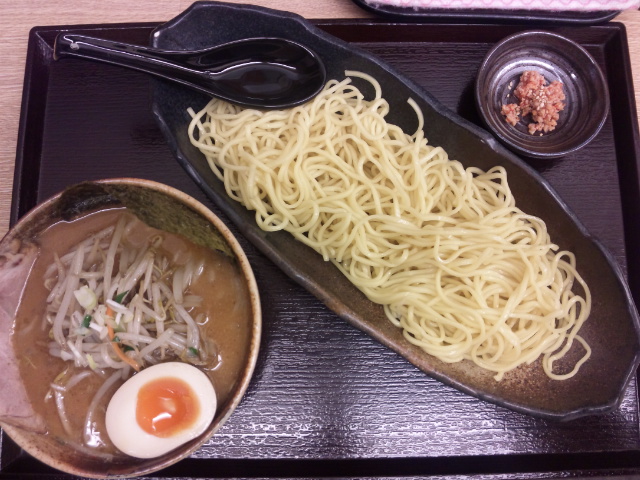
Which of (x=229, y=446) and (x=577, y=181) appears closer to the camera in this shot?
(x=229, y=446)

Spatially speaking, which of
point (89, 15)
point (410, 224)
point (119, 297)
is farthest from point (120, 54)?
point (410, 224)

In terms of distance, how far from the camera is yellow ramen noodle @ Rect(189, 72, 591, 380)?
166 centimetres

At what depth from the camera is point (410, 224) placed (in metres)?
1.69

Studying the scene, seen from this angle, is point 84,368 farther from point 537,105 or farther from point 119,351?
point 537,105

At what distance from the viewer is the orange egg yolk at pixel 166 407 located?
4.63 ft

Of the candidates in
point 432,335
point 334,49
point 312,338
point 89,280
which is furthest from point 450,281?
point 89,280

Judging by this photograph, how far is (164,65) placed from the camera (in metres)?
1.70

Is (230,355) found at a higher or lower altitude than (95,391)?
higher

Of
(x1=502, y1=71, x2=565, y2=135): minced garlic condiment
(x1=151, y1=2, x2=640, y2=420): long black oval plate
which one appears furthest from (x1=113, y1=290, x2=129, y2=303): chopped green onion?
(x1=502, y1=71, x2=565, y2=135): minced garlic condiment

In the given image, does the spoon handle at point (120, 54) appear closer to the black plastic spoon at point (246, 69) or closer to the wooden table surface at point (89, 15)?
the black plastic spoon at point (246, 69)

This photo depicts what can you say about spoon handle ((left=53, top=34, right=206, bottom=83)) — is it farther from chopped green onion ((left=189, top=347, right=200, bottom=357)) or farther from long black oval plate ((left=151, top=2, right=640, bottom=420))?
chopped green onion ((left=189, top=347, right=200, bottom=357))

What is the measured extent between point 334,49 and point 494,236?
0.99 metres

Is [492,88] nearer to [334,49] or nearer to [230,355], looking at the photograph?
[334,49]

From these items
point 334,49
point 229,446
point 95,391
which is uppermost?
point 334,49
